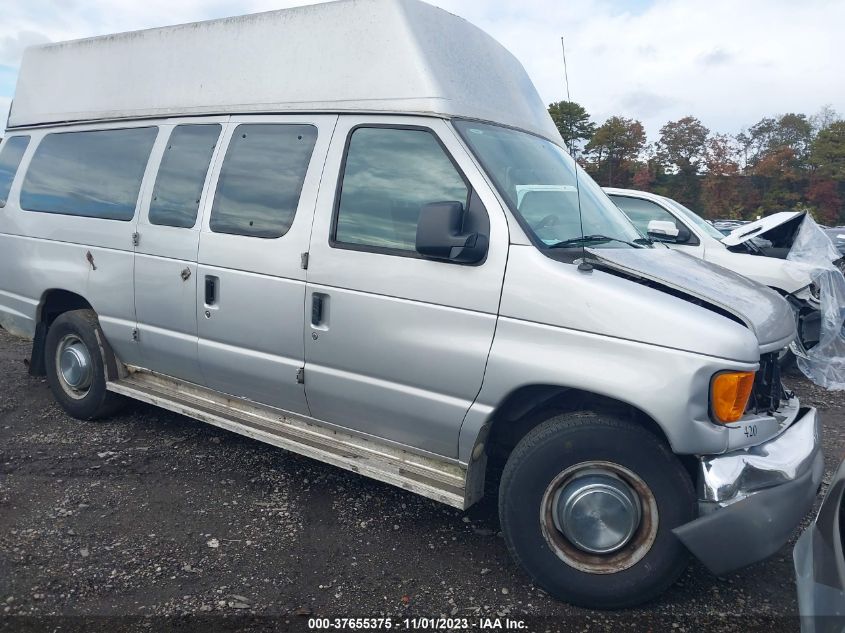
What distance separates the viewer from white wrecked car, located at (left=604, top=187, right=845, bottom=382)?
701 centimetres

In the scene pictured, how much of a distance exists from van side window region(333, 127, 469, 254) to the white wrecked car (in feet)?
12.9

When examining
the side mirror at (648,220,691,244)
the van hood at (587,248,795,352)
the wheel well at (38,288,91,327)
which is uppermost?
the side mirror at (648,220,691,244)

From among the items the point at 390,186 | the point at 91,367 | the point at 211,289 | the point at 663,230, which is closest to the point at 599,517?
the point at 390,186

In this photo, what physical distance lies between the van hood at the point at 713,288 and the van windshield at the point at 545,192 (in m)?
0.21

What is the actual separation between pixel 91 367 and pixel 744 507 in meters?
4.36

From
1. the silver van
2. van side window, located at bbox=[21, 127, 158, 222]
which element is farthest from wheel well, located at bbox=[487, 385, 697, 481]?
van side window, located at bbox=[21, 127, 158, 222]

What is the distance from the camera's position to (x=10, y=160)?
17.6ft

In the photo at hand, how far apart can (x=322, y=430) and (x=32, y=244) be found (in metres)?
3.01

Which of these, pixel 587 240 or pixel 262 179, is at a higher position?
pixel 262 179

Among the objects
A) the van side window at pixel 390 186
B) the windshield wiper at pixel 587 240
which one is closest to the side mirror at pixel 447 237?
the van side window at pixel 390 186

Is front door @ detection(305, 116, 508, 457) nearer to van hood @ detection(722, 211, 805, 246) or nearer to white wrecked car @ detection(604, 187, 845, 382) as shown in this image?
white wrecked car @ detection(604, 187, 845, 382)

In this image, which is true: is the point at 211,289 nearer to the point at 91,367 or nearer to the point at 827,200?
the point at 91,367

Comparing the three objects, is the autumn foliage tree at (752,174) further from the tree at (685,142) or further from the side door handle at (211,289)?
the side door handle at (211,289)

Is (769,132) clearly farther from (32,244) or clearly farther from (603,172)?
(32,244)
